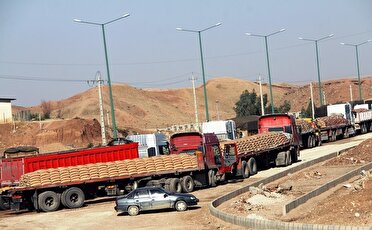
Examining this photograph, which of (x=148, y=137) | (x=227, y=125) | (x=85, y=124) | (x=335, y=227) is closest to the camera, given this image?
(x=335, y=227)

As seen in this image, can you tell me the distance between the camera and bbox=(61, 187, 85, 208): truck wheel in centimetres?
3028

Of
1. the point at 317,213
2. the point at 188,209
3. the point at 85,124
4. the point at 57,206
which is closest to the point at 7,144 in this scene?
the point at 85,124

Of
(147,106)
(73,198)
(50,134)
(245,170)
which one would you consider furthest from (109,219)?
(147,106)

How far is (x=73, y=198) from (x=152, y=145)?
1165cm

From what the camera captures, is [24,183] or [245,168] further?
[245,168]

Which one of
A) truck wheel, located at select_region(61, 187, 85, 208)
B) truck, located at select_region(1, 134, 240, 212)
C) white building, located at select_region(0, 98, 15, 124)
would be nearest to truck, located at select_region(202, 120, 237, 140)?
truck, located at select_region(1, 134, 240, 212)

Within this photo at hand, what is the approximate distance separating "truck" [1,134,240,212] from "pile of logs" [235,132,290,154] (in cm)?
417

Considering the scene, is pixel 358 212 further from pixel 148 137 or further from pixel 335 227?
pixel 148 137

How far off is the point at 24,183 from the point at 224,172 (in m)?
10.7

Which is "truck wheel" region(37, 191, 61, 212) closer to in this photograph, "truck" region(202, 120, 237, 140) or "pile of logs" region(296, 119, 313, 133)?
"truck" region(202, 120, 237, 140)

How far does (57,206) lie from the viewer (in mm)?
30125

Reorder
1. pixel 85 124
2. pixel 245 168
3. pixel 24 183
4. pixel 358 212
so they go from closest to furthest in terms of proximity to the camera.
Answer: pixel 358 212 → pixel 24 183 → pixel 245 168 → pixel 85 124

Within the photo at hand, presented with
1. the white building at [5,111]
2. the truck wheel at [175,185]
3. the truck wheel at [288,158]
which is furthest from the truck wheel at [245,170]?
the white building at [5,111]

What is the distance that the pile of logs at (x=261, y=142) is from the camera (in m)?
38.1
